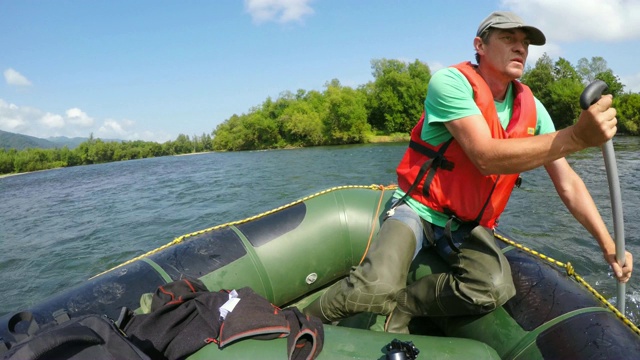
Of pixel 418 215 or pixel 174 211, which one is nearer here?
pixel 418 215

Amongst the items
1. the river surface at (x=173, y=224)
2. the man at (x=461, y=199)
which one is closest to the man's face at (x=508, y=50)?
the man at (x=461, y=199)

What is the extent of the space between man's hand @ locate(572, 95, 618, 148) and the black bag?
1848 mm

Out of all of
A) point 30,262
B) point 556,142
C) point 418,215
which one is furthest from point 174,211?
point 556,142

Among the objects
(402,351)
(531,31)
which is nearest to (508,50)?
(531,31)

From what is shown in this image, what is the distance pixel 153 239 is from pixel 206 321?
19.3 ft

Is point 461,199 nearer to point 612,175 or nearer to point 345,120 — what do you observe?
point 612,175

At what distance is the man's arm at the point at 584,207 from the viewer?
2.21 m

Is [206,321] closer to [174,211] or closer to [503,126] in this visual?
[503,126]

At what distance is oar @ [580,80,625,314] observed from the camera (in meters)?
1.62

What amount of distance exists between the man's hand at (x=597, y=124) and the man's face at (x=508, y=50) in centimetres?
65

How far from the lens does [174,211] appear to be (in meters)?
9.81

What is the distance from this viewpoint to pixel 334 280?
11.3ft

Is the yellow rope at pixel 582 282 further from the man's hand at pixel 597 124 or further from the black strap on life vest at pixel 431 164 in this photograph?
the man's hand at pixel 597 124

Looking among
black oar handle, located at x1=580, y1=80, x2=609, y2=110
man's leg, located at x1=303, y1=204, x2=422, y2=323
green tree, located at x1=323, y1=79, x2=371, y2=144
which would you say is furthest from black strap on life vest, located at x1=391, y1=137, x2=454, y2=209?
green tree, located at x1=323, y1=79, x2=371, y2=144
